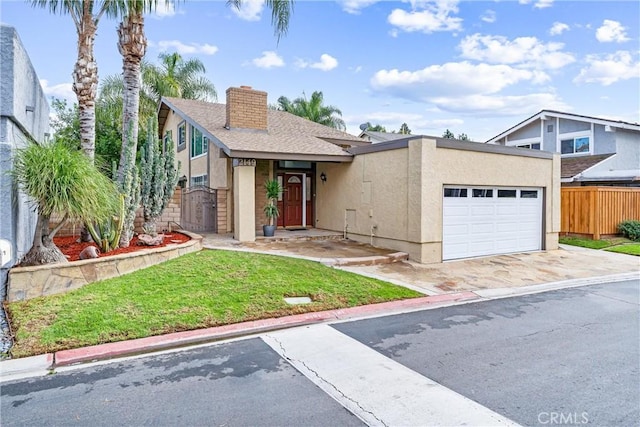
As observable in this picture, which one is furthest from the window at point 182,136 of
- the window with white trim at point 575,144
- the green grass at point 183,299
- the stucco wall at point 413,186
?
the window with white trim at point 575,144

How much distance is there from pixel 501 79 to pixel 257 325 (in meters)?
18.6

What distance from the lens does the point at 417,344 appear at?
5750 millimetres

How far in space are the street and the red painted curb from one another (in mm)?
259

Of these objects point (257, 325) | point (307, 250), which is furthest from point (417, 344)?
point (307, 250)

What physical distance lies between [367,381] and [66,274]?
18.7 ft

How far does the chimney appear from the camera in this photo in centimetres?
1490

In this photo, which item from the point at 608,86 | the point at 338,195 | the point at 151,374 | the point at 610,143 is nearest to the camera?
the point at 151,374

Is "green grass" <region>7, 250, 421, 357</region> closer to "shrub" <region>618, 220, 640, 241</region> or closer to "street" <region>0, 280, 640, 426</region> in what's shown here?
"street" <region>0, 280, 640, 426</region>

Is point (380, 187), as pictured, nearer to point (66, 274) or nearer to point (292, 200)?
point (292, 200)

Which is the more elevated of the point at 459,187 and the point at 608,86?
the point at 608,86

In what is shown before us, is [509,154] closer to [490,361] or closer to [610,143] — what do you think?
[490,361]

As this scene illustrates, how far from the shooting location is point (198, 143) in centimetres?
1827

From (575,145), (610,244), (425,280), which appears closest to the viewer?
(425,280)

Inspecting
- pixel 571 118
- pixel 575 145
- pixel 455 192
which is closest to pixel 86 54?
pixel 455 192
